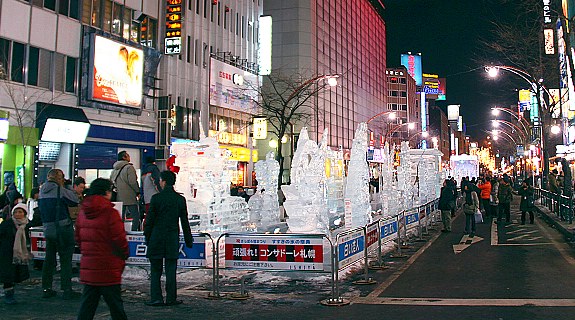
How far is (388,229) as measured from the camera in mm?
12602

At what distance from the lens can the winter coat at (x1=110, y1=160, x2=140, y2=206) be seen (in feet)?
38.4

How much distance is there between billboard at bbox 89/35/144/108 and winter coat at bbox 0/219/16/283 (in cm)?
1931

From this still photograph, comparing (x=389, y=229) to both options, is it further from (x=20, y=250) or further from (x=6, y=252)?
(x=6, y=252)

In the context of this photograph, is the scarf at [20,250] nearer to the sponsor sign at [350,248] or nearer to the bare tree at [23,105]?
the sponsor sign at [350,248]

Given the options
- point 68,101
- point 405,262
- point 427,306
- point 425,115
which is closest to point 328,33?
→ point 68,101

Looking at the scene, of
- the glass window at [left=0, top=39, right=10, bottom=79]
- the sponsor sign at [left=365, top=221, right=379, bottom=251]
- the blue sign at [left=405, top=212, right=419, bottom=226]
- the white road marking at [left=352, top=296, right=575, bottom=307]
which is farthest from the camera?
the glass window at [left=0, top=39, right=10, bottom=79]

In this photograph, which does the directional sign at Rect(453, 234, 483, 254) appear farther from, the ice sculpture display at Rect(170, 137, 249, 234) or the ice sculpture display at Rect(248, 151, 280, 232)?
the ice sculpture display at Rect(248, 151, 280, 232)

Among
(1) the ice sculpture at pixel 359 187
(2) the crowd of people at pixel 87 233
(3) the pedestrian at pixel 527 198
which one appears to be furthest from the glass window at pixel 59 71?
(3) the pedestrian at pixel 527 198

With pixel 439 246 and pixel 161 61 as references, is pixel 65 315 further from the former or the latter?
pixel 161 61

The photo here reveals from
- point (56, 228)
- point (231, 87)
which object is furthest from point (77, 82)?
point (56, 228)

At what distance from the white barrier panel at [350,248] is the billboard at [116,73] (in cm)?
2042

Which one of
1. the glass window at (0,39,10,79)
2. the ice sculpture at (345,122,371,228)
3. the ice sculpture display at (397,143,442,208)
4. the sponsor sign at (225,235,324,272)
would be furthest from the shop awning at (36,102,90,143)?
the sponsor sign at (225,235,324,272)

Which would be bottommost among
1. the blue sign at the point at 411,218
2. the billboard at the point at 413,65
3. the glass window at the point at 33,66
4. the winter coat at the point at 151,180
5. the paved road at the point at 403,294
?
the paved road at the point at 403,294

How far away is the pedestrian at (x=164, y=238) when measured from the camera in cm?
796
